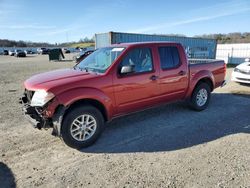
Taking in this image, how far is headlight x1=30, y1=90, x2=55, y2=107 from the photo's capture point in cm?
365

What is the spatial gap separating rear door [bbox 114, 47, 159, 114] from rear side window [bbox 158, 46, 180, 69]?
336 mm

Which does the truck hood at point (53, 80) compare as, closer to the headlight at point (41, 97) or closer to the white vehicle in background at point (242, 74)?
the headlight at point (41, 97)

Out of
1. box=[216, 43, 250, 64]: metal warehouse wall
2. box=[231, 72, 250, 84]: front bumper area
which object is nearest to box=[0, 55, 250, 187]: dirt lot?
box=[231, 72, 250, 84]: front bumper area

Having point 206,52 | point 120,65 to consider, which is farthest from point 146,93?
point 206,52

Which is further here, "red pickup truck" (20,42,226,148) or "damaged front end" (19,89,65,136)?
"red pickup truck" (20,42,226,148)

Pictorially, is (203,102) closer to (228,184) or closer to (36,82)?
(228,184)

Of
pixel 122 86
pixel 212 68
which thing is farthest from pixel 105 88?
pixel 212 68

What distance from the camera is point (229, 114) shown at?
5.77m

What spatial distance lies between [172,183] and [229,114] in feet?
11.6

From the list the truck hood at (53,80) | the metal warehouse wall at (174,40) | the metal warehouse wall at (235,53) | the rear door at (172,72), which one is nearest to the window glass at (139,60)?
the rear door at (172,72)

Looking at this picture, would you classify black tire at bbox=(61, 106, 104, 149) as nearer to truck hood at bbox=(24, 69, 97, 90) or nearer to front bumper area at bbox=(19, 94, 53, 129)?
front bumper area at bbox=(19, 94, 53, 129)

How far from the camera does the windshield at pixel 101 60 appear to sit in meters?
4.49

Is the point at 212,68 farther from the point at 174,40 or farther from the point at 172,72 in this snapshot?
the point at 174,40

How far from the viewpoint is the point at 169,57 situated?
5.21 m
